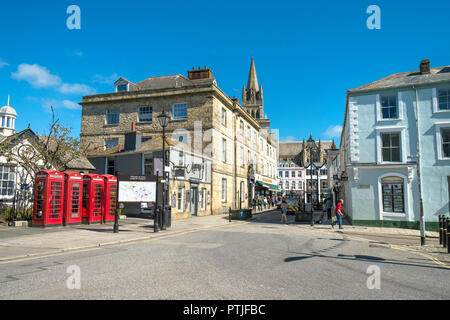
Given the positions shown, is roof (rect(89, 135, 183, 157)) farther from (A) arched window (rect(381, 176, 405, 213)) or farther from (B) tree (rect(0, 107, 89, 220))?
(A) arched window (rect(381, 176, 405, 213))

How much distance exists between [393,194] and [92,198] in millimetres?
17850

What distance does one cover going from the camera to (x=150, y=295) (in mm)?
5117

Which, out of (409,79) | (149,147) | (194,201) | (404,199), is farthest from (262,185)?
(409,79)

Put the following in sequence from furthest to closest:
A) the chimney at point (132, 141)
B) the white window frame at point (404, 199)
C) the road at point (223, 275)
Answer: the chimney at point (132, 141) → the white window frame at point (404, 199) → the road at point (223, 275)

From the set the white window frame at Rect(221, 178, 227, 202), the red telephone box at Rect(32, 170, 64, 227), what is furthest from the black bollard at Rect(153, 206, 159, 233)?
the white window frame at Rect(221, 178, 227, 202)

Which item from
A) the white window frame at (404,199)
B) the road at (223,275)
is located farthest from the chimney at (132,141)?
the white window frame at (404,199)

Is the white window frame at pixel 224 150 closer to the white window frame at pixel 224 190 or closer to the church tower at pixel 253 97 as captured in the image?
the white window frame at pixel 224 190

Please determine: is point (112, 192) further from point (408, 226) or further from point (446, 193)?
point (446, 193)

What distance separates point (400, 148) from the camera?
765 inches

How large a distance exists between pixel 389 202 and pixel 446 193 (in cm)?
303

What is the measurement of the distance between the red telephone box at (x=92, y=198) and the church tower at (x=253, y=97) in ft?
260

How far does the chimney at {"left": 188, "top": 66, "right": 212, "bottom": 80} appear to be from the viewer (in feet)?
107

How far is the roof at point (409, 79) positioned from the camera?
19359mm
